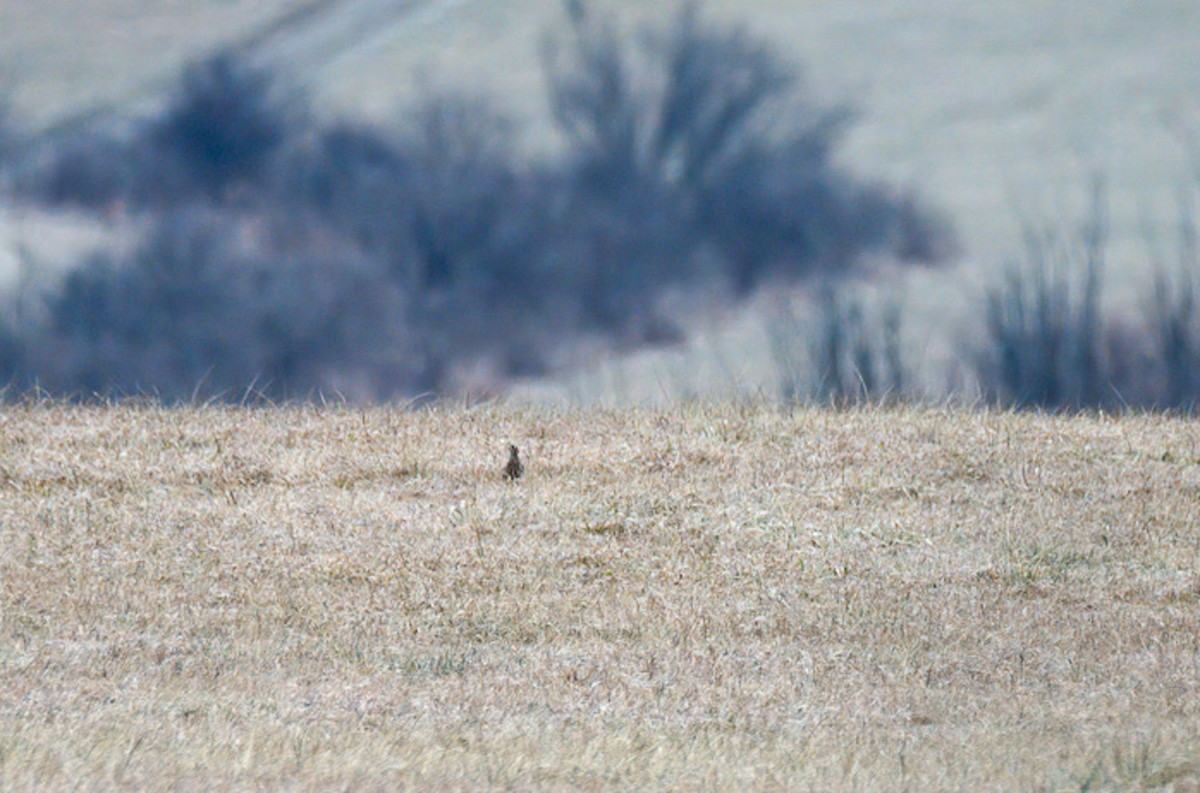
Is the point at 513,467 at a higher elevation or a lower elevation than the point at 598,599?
lower

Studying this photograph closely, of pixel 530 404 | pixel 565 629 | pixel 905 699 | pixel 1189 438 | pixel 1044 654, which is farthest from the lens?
pixel 530 404

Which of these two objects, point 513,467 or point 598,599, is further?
point 513,467

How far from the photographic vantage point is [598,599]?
31.4 ft

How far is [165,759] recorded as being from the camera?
5.09 metres

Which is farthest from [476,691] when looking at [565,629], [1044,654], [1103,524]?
[1103,524]

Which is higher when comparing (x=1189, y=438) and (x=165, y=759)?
(x=165, y=759)

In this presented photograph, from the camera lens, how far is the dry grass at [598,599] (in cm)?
538

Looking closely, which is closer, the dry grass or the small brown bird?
the dry grass

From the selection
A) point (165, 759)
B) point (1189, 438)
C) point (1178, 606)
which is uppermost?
point (165, 759)

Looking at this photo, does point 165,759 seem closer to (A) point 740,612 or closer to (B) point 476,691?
(B) point 476,691

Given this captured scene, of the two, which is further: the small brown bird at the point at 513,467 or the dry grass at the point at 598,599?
the small brown bird at the point at 513,467

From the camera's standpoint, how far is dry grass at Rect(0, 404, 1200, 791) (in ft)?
17.6

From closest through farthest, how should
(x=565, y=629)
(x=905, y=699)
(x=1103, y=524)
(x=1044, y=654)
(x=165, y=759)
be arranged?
1. (x=165, y=759)
2. (x=905, y=699)
3. (x=1044, y=654)
4. (x=565, y=629)
5. (x=1103, y=524)

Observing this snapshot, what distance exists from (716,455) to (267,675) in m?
8.09
